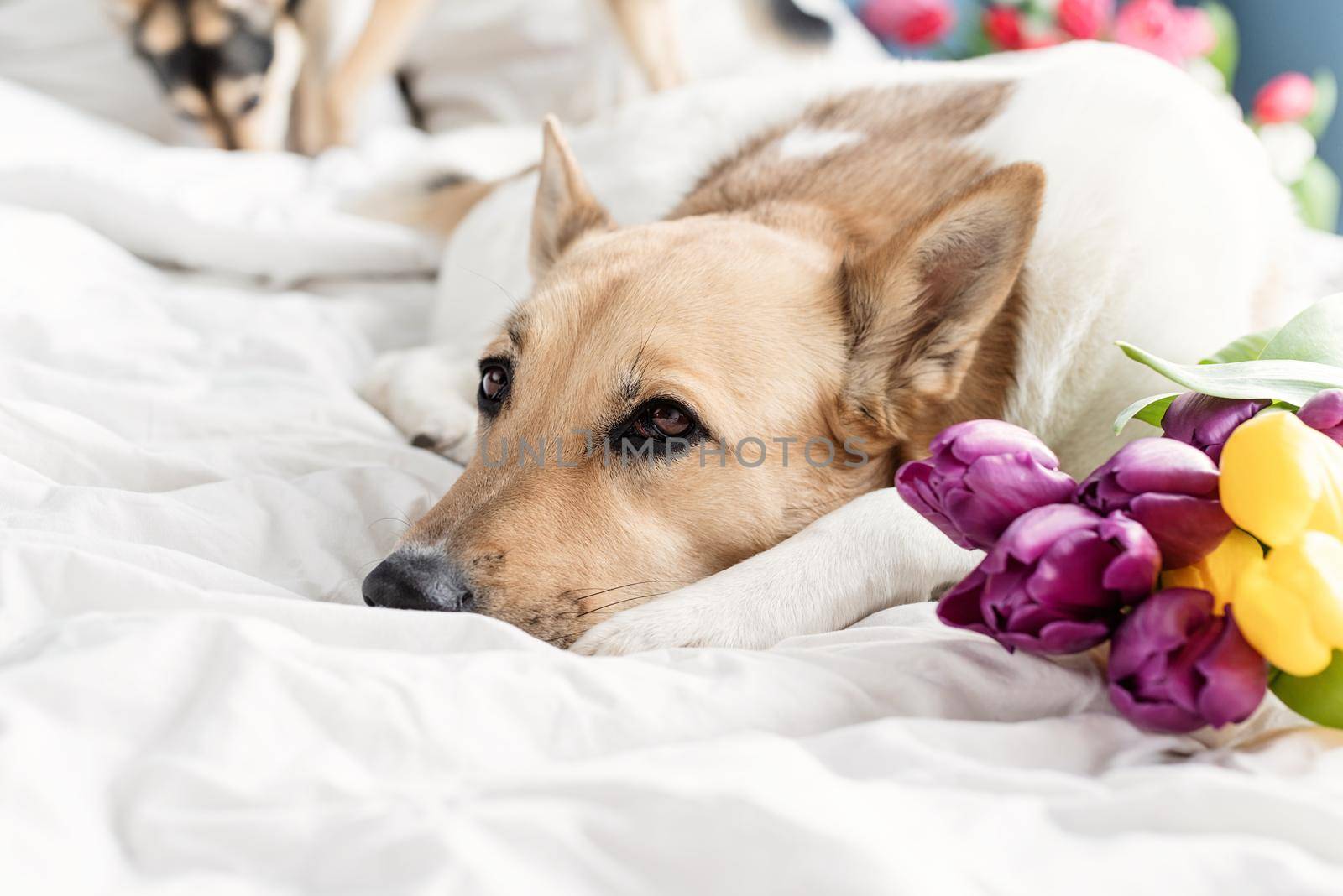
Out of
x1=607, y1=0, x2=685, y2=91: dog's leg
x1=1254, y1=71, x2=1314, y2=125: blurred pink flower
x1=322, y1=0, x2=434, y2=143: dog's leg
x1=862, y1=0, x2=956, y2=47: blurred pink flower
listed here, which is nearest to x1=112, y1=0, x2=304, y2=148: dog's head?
x1=322, y1=0, x2=434, y2=143: dog's leg

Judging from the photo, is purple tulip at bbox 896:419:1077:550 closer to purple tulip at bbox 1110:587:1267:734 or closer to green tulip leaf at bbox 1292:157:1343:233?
purple tulip at bbox 1110:587:1267:734

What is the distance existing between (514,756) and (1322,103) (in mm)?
4341

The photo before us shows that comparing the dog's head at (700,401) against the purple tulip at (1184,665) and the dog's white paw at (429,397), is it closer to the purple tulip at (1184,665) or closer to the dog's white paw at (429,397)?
the dog's white paw at (429,397)

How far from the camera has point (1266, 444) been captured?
34.6 inches

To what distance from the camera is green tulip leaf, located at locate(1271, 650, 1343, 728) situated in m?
0.90

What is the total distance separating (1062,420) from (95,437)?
155 centimetres

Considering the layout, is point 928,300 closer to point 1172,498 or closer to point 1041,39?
point 1172,498

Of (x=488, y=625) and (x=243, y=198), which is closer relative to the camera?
(x=488, y=625)

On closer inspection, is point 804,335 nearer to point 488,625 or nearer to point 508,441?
point 508,441

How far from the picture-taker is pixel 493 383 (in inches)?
66.2

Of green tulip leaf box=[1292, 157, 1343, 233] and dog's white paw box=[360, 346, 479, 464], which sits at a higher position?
green tulip leaf box=[1292, 157, 1343, 233]

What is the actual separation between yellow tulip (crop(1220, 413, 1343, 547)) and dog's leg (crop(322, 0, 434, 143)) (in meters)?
3.32

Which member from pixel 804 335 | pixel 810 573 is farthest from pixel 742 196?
pixel 810 573

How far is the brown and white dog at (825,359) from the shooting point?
1366 mm
